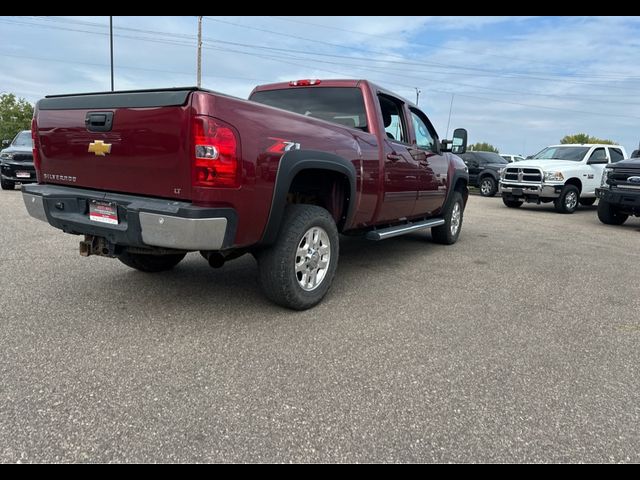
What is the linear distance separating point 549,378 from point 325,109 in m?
3.23

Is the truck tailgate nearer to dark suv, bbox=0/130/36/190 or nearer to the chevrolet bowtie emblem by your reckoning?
the chevrolet bowtie emblem

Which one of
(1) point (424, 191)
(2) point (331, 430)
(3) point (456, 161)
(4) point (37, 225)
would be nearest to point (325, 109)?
(1) point (424, 191)

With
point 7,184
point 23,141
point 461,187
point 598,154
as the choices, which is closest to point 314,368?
point 461,187

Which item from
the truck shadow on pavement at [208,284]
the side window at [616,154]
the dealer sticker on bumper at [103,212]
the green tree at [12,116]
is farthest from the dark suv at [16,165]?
the green tree at [12,116]

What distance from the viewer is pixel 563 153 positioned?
1363 centimetres

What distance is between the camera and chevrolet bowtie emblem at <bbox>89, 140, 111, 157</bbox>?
3.11 m

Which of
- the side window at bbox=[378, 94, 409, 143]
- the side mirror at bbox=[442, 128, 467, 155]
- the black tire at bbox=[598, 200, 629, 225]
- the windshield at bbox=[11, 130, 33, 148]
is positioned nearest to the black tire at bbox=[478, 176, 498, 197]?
the black tire at bbox=[598, 200, 629, 225]

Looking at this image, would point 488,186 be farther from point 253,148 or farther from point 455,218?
point 253,148

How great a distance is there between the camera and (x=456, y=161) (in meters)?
6.89

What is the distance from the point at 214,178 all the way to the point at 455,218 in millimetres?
4979

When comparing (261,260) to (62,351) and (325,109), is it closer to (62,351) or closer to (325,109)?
(62,351)

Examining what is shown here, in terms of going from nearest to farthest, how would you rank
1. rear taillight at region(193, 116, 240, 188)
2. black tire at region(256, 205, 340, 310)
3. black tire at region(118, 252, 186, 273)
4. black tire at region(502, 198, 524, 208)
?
rear taillight at region(193, 116, 240, 188)
black tire at region(256, 205, 340, 310)
black tire at region(118, 252, 186, 273)
black tire at region(502, 198, 524, 208)

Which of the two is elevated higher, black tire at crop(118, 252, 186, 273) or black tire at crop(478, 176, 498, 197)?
black tire at crop(478, 176, 498, 197)

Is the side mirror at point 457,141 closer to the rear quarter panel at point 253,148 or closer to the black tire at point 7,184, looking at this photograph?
the rear quarter panel at point 253,148
